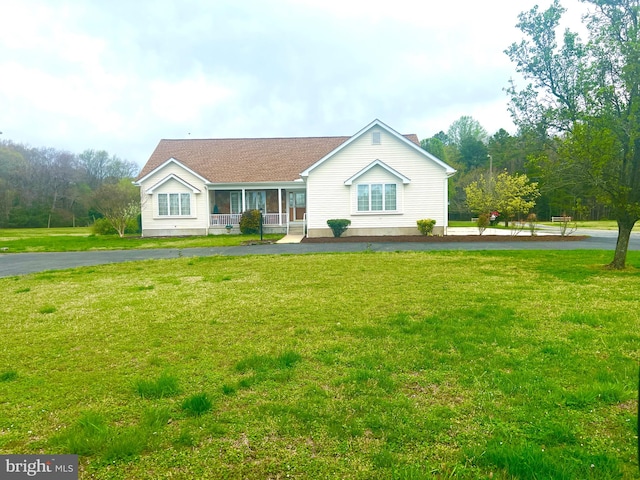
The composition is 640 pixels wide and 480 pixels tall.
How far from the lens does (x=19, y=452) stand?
2502mm

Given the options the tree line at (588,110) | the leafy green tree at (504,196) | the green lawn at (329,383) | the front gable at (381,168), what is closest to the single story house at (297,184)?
the front gable at (381,168)

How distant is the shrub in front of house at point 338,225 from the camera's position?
67.2ft

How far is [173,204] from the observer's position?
24.3 metres

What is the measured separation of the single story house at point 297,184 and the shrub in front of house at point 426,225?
681 millimetres

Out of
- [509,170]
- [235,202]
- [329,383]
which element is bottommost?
[329,383]

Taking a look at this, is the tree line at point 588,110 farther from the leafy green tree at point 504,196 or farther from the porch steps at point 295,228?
the leafy green tree at point 504,196

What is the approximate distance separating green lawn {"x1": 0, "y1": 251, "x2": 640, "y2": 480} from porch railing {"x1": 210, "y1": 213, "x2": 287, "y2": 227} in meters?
17.6

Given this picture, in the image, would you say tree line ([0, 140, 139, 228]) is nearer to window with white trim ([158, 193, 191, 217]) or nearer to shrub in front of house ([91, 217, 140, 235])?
shrub in front of house ([91, 217, 140, 235])

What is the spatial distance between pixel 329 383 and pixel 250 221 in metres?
20.8

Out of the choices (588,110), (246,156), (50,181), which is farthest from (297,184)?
(50,181)

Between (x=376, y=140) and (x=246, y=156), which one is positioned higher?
(x=246, y=156)

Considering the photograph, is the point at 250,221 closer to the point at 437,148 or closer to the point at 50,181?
the point at 437,148

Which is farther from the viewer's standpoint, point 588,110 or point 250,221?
point 250,221

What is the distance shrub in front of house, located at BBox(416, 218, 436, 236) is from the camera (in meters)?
20.3
